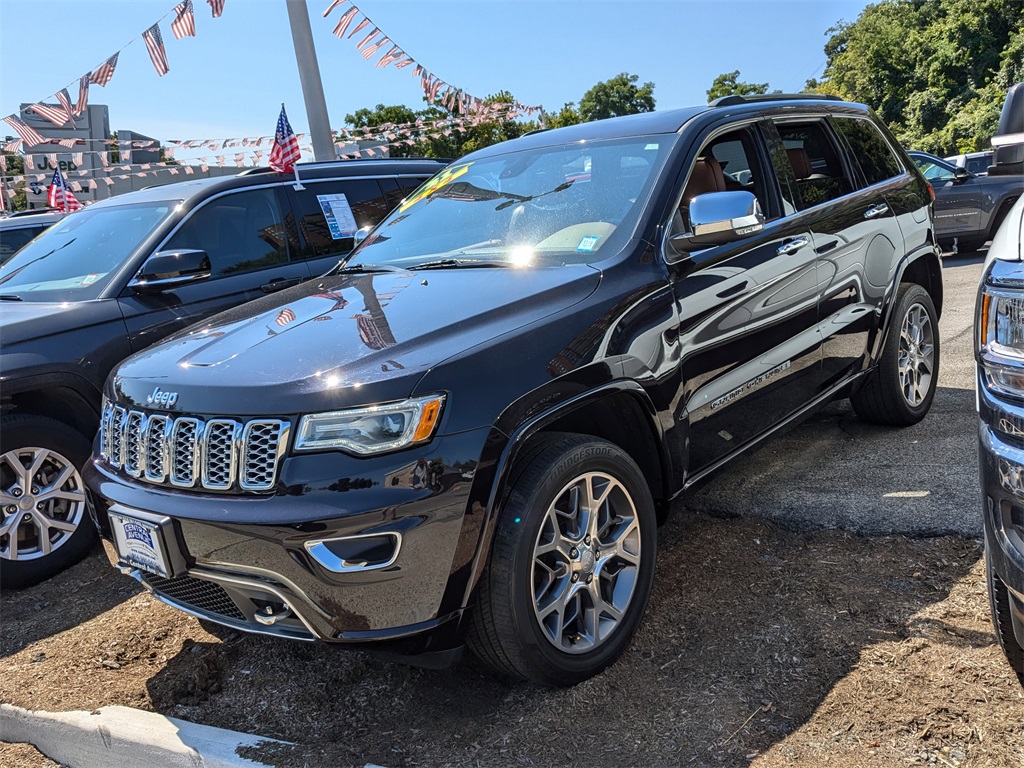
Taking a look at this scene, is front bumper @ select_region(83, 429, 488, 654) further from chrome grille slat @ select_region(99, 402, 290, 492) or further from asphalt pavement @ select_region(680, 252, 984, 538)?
asphalt pavement @ select_region(680, 252, 984, 538)

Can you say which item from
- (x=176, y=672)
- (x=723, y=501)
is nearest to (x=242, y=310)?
(x=176, y=672)

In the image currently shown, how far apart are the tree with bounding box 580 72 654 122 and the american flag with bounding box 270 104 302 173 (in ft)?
278

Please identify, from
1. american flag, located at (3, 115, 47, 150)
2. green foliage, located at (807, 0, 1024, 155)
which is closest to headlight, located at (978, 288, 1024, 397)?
american flag, located at (3, 115, 47, 150)

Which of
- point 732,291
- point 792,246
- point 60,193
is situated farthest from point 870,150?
point 60,193

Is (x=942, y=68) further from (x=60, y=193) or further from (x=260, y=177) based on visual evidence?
(x=260, y=177)

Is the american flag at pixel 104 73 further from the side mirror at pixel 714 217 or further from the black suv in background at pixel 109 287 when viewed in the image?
the side mirror at pixel 714 217

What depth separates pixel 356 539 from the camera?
2395mm

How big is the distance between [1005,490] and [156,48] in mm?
10570

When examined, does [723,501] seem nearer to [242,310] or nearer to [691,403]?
[691,403]

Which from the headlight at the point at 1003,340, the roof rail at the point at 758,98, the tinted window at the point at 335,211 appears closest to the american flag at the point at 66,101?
the tinted window at the point at 335,211

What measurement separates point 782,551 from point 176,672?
2.45 metres

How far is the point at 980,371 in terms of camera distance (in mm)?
2369

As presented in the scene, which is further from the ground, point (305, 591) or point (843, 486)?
point (305, 591)

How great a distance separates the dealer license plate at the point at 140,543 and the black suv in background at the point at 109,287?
1662mm
